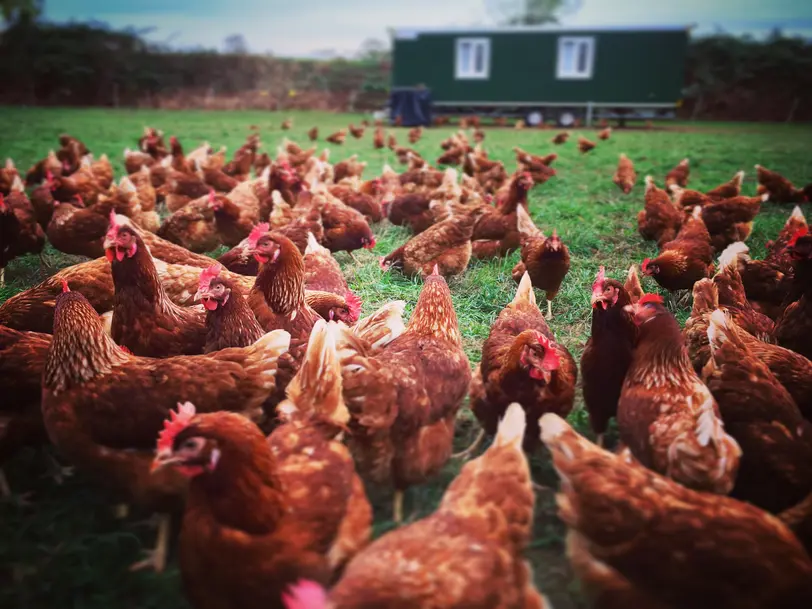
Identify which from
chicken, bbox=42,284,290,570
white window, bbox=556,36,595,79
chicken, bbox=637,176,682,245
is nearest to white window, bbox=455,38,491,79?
white window, bbox=556,36,595,79

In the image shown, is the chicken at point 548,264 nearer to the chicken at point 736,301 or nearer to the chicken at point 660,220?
the chicken at point 736,301

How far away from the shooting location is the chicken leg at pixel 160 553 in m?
1.72

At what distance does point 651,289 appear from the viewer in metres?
3.91

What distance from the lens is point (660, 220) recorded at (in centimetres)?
470

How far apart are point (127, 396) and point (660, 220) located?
4433 millimetres

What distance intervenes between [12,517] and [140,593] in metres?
0.67

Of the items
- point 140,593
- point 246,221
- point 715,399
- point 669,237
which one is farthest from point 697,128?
point 140,593

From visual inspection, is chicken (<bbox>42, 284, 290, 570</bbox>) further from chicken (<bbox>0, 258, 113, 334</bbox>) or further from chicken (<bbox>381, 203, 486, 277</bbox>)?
chicken (<bbox>381, 203, 486, 277</bbox>)

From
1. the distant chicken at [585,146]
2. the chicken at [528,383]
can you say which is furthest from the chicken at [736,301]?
the distant chicken at [585,146]

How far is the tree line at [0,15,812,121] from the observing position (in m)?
5.80

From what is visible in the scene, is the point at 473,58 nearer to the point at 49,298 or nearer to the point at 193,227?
the point at 193,227

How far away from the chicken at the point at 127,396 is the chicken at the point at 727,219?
402cm

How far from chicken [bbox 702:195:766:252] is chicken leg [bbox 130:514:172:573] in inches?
178

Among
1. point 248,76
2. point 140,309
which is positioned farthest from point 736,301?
point 248,76
